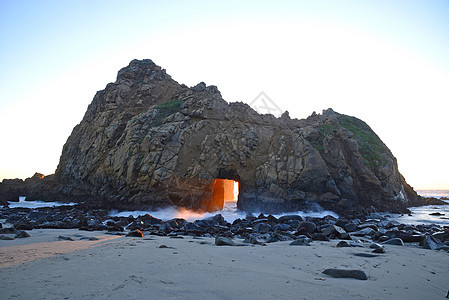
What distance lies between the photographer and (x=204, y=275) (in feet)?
13.0

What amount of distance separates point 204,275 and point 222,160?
75.1ft

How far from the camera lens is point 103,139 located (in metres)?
32.0

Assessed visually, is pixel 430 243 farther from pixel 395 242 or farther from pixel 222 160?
pixel 222 160

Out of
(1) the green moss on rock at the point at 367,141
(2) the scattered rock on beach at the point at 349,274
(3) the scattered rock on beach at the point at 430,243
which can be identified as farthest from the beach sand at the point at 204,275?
(1) the green moss on rock at the point at 367,141

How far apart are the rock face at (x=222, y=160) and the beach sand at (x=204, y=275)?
19.1m

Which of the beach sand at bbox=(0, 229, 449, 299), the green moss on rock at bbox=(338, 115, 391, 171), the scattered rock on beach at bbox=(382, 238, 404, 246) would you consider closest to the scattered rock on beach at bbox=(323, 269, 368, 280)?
the beach sand at bbox=(0, 229, 449, 299)

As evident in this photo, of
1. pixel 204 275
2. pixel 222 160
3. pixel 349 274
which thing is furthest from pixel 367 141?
pixel 204 275

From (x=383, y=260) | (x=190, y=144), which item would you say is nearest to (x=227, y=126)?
(x=190, y=144)

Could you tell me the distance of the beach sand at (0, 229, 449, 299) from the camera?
10.2ft

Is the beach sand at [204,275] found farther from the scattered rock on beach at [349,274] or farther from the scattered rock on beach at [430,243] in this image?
the scattered rock on beach at [430,243]

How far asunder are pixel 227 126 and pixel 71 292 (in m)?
26.7

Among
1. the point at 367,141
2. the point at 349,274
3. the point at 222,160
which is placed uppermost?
the point at 367,141

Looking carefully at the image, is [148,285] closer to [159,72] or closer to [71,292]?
[71,292]

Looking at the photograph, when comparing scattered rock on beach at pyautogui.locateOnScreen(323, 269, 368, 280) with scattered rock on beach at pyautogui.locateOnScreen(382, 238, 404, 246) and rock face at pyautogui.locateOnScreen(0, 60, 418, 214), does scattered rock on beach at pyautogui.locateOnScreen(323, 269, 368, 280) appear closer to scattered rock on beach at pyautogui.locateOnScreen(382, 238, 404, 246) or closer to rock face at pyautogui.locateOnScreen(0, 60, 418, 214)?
scattered rock on beach at pyautogui.locateOnScreen(382, 238, 404, 246)
